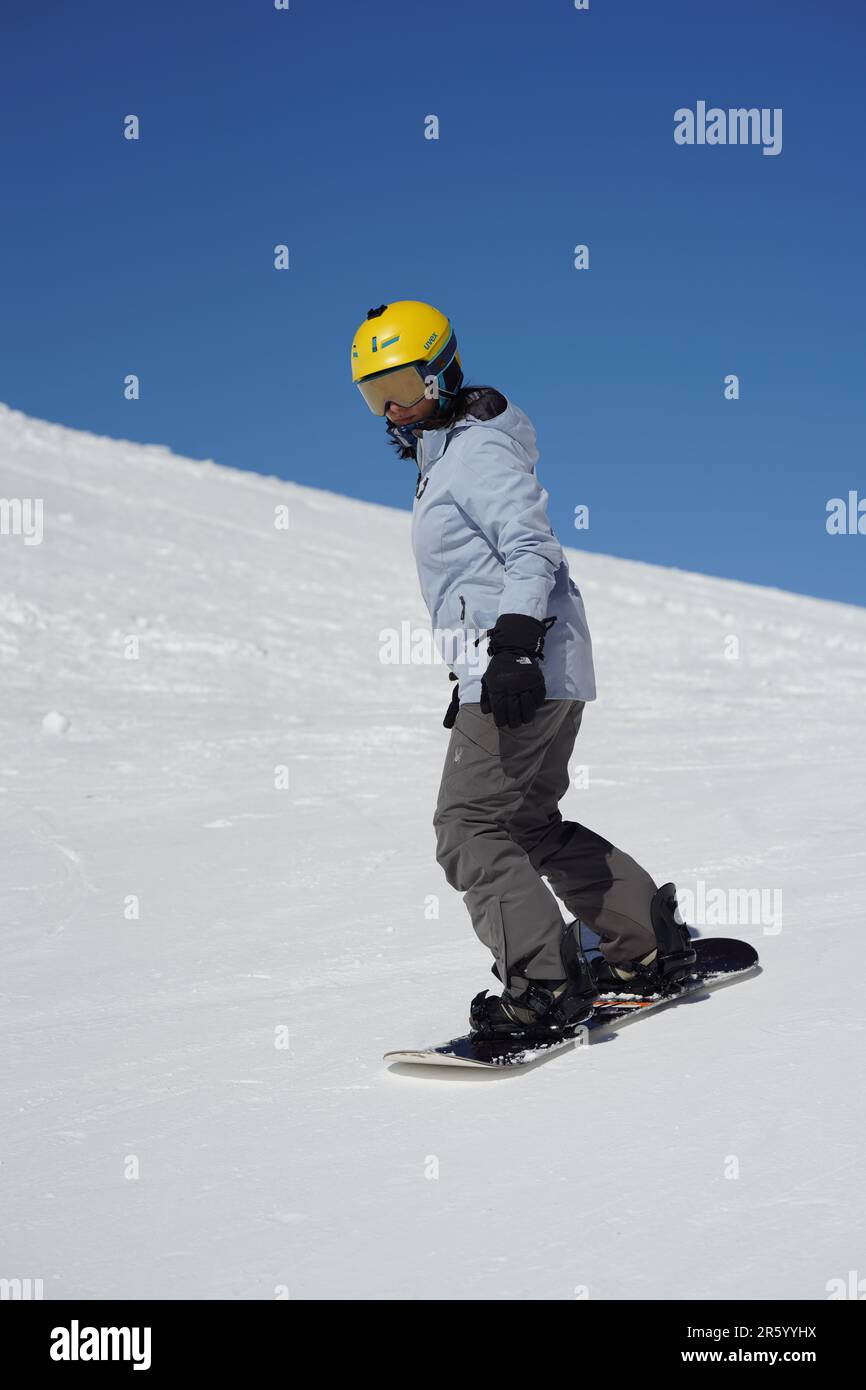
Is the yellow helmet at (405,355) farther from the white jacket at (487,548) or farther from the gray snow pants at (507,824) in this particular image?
the gray snow pants at (507,824)

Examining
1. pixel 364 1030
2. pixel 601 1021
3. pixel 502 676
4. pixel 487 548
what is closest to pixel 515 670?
pixel 502 676

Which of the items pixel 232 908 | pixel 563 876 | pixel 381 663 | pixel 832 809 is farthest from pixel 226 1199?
pixel 381 663

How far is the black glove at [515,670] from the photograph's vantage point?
342 centimetres

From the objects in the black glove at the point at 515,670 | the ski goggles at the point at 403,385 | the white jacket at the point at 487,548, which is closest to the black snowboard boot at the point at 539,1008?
the black glove at the point at 515,670

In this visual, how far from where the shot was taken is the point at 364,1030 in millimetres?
3822

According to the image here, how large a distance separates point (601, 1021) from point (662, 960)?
1.06 feet

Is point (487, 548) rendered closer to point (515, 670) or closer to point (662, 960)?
point (515, 670)

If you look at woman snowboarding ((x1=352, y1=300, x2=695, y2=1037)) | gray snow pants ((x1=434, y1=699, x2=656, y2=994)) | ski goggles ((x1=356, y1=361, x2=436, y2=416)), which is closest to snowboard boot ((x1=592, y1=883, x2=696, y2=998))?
woman snowboarding ((x1=352, y1=300, x2=695, y2=1037))

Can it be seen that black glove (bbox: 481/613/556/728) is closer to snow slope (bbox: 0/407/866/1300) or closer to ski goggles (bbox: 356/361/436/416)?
ski goggles (bbox: 356/361/436/416)

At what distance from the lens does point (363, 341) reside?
3.77 metres

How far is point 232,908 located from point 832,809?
330cm

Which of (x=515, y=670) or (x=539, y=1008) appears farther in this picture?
(x=539, y=1008)

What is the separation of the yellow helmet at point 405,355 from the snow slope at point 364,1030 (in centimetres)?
184

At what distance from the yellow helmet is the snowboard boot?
1.63m
